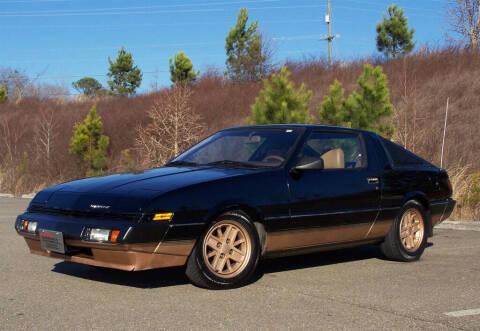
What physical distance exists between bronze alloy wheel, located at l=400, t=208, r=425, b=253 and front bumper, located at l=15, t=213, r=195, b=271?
306 centimetres

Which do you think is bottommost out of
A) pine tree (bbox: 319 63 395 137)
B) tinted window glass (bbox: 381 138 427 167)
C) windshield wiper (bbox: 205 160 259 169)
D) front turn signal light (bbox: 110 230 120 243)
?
front turn signal light (bbox: 110 230 120 243)

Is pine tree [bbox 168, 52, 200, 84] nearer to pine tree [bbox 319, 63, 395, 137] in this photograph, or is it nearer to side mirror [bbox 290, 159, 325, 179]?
pine tree [bbox 319, 63, 395, 137]

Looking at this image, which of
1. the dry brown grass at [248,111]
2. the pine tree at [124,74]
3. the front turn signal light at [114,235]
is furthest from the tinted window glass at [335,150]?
the pine tree at [124,74]

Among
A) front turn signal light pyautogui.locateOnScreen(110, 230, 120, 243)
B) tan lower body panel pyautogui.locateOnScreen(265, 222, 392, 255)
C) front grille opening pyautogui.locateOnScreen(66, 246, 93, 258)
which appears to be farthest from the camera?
tan lower body panel pyautogui.locateOnScreen(265, 222, 392, 255)

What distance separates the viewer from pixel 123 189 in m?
5.30

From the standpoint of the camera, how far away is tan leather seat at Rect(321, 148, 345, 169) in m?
6.50

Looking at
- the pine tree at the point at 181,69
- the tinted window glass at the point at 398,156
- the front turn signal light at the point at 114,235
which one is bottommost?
the front turn signal light at the point at 114,235

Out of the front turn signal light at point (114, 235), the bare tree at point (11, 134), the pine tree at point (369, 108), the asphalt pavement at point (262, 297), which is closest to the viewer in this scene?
the asphalt pavement at point (262, 297)

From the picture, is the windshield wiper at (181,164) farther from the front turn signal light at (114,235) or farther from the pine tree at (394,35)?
the pine tree at (394,35)

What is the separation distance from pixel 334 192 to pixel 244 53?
33352 mm

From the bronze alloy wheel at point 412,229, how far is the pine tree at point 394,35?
100 ft

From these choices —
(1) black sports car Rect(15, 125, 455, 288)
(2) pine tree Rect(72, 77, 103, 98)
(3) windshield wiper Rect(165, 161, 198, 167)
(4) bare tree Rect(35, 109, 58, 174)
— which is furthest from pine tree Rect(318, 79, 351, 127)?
(2) pine tree Rect(72, 77, 103, 98)

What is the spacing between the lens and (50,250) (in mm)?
5406

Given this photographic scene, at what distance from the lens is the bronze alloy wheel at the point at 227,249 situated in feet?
17.7
